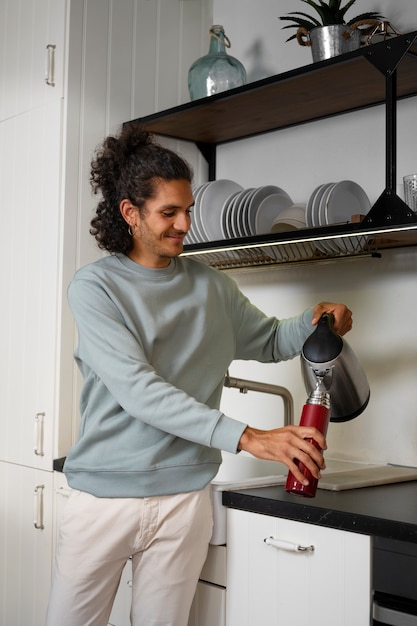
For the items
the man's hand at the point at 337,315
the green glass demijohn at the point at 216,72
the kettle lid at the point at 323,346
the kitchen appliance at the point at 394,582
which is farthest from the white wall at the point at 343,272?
the kitchen appliance at the point at 394,582

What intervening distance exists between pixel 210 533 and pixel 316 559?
0.26 m

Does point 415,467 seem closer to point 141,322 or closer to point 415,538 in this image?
point 415,538

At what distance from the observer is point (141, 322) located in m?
1.75

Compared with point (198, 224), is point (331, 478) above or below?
below

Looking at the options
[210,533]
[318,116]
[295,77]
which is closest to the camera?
[210,533]

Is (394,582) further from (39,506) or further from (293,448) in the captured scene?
(39,506)

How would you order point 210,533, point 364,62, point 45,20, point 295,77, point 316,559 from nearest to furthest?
1. point 316,559
2. point 210,533
3. point 364,62
4. point 295,77
5. point 45,20

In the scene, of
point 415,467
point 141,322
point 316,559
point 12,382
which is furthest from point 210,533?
point 12,382

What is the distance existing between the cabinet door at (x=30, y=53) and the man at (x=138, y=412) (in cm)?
88

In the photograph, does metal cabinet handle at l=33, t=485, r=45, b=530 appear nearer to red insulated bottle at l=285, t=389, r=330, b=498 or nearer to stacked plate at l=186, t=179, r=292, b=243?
stacked plate at l=186, t=179, r=292, b=243

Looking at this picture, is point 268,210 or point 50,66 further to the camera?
point 50,66

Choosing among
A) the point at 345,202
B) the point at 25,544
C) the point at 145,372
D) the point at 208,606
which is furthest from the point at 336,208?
the point at 25,544

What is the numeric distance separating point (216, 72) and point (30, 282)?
2.87 ft

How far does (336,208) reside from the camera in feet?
6.99
